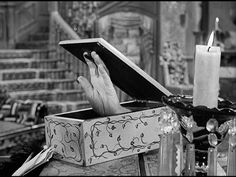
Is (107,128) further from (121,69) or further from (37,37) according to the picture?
(37,37)

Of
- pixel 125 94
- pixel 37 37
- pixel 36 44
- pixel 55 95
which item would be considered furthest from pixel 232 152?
pixel 37 37

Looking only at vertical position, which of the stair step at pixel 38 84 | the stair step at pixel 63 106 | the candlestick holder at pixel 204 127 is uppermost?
the candlestick holder at pixel 204 127

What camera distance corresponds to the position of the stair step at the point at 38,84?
6.28m

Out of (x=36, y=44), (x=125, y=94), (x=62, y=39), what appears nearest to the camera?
(x=125, y=94)

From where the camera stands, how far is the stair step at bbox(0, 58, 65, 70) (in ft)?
21.9

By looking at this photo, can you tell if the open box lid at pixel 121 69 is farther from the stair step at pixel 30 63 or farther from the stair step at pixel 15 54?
the stair step at pixel 15 54

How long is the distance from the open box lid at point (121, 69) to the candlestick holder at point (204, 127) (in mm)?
186

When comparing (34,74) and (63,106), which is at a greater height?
(34,74)

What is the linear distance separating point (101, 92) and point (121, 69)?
0.09 m

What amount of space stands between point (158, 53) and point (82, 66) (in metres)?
2.22

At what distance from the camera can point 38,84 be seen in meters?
6.53

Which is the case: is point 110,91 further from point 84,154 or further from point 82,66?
point 82,66

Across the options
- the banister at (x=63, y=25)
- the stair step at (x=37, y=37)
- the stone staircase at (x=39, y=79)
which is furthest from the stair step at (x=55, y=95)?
the stair step at (x=37, y=37)

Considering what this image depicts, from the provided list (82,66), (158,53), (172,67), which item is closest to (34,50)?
(82,66)
